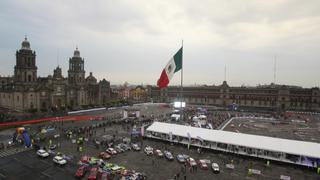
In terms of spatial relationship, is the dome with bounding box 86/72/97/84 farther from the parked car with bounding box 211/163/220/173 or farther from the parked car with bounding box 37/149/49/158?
the parked car with bounding box 211/163/220/173

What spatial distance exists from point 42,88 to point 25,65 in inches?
341

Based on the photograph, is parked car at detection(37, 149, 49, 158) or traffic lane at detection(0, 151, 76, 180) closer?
traffic lane at detection(0, 151, 76, 180)

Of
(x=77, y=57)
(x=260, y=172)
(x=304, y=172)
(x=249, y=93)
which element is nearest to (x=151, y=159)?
(x=260, y=172)

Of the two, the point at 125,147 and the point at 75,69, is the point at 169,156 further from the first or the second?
the point at 75,69

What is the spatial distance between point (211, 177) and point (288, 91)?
296ft

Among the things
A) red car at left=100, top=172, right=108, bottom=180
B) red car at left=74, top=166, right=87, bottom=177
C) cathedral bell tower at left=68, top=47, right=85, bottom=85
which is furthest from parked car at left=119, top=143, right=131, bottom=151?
cathedral bell tower at left=68, top=47, right=85, bottom=85

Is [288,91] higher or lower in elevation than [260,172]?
higher

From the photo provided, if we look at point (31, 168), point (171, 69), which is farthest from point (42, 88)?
point (171, 69)

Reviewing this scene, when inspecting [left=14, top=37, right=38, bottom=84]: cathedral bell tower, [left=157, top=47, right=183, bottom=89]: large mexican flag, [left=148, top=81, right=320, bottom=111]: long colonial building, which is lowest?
[left=148, top=81, right=320, bottom=111]: long colonial building

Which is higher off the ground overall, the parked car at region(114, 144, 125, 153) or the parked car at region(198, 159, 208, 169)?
the parked car at region(114, 144, 125, 153)

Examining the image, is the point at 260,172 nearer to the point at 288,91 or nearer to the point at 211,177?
the point at 211,177

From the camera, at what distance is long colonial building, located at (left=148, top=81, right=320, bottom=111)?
319 feet

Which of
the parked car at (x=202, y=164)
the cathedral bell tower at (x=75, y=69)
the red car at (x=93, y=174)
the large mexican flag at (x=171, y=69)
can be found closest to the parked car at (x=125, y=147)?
the red car at (x=93, y=174)

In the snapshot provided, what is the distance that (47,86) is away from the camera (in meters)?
72.9
